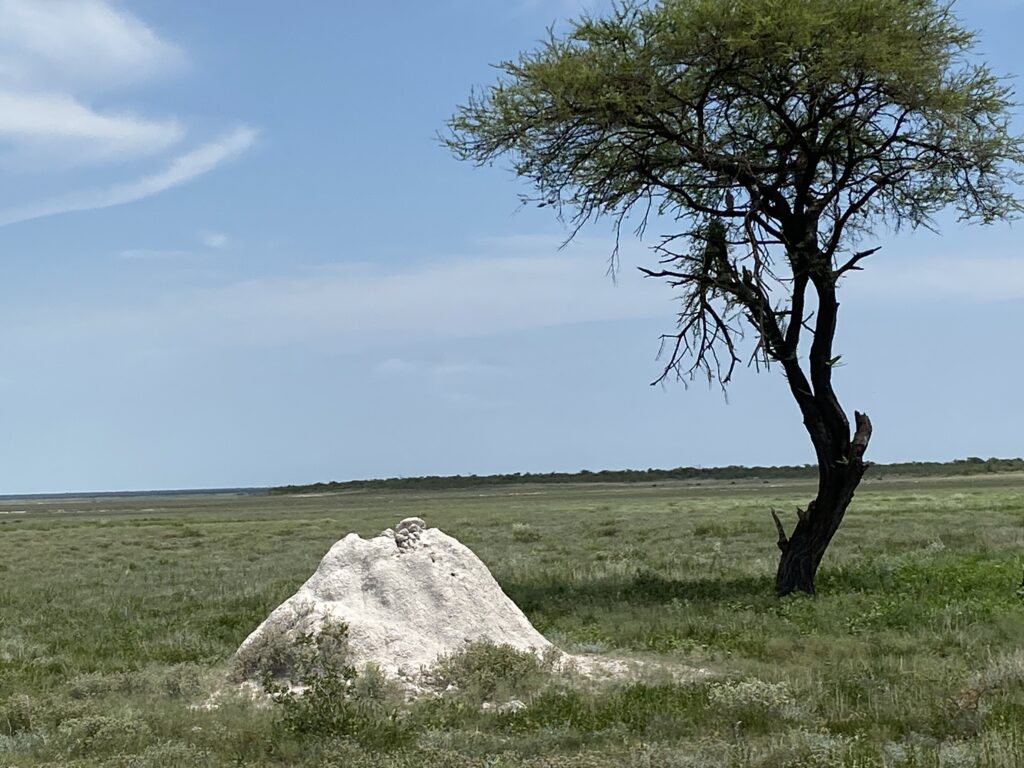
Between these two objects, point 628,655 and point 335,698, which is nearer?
point 335,698

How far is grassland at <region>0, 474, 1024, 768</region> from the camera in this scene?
8.52 m

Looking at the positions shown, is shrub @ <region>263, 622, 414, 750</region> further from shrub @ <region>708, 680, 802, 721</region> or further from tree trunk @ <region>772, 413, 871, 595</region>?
tree trunk @ <region>772, 413, 871, 595</region>

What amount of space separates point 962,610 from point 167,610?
42.1 feet

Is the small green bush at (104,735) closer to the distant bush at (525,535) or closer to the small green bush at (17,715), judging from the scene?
the small green bush at (17,715)

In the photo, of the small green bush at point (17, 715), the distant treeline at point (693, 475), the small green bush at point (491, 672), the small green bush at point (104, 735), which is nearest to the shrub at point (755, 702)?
the small green bush at point (491, 672)

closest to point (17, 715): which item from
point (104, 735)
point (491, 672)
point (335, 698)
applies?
point (104, 735)

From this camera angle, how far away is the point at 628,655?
13.3m

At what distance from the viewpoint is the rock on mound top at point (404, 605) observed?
468 inches

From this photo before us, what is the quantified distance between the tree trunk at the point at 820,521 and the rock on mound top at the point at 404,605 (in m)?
6.64

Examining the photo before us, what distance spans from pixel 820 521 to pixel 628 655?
21.1ft

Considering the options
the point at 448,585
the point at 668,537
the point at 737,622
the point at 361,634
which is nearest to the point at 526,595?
the point at 737,622

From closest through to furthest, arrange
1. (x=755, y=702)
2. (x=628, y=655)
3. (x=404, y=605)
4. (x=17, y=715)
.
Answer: (x=755, y=702) → (x=17, y=715) → (x=404, y=605) → (x=628, y=655)

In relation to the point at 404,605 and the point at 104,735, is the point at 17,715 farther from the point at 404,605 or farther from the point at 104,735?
the point at 404,605

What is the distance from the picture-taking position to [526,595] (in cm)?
1845
